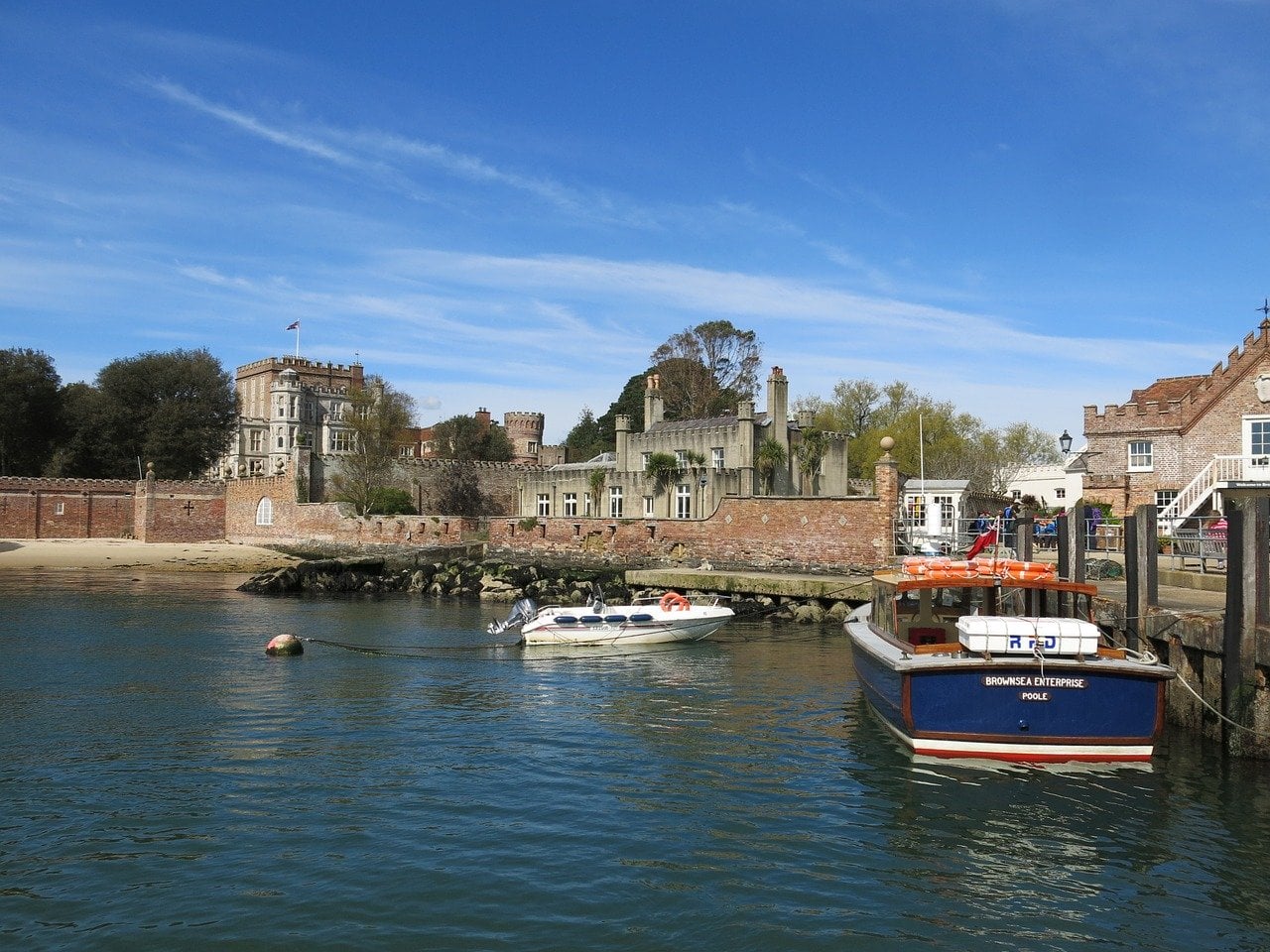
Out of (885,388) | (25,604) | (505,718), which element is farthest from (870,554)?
(885,388)

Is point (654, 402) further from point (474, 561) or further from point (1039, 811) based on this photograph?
point (1039, 811)

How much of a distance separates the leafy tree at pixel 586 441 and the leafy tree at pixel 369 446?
2168cm

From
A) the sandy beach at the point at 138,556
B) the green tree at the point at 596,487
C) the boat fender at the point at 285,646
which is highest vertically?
the green tree at the point at 596,487

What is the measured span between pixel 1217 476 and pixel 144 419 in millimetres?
65407

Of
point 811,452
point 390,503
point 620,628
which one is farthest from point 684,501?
point 620,628

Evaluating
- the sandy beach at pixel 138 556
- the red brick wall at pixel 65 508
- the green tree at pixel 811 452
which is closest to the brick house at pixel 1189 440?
the green tree at pixel 811 452

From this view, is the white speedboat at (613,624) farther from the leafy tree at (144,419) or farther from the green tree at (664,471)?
the leafy tree at (144,419)

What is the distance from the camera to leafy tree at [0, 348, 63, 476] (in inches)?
2562

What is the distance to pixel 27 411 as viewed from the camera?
66500 millimetres

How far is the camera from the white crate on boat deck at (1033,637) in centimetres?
1162

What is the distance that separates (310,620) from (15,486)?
43.7 metres

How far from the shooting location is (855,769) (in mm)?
12539

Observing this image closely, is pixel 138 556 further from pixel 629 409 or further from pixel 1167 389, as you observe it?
pixel 1167 389

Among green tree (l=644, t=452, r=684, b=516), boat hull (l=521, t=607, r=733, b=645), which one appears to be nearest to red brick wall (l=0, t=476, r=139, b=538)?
green tree (l=644, t=452, r=684, b=516)
